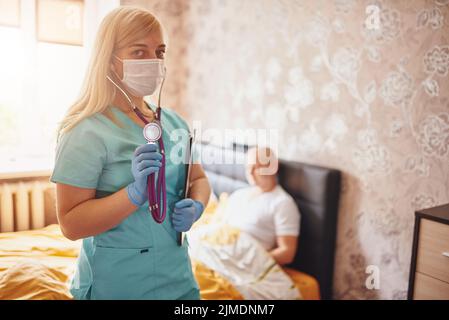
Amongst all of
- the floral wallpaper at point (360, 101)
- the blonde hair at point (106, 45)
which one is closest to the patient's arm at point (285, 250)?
the floral wallpaper at point (360, 101)

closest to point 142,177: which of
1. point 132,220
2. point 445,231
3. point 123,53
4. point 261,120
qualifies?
point 132,220

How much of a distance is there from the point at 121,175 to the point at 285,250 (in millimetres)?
1169

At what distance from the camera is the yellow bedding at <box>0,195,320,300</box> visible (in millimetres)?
1348

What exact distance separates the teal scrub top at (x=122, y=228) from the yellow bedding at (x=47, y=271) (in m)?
0.39

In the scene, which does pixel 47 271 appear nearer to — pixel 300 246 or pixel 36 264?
pixel 36 264

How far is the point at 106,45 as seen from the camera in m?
0.86

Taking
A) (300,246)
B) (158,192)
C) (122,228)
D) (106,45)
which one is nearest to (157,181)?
(158,192)

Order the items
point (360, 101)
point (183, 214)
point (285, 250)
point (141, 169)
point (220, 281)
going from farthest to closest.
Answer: point (285, 250), point (360, 101), point (220, 281), point (183, 214), point (141, 169)

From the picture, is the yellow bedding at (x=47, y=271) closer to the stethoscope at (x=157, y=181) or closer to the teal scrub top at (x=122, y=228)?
the teal scrub top at (x=122, y=228)

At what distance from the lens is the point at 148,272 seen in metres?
0.99

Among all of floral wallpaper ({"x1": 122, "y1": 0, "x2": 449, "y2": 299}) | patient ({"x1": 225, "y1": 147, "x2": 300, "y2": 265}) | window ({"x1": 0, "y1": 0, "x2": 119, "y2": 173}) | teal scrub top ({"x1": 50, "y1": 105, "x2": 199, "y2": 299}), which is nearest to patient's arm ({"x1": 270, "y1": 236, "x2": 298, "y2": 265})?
patient ({"x1": 225, "y1": 147, "x2": 300, "y2": 265})

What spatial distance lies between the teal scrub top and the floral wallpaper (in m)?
0.99

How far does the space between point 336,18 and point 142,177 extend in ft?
4.62
